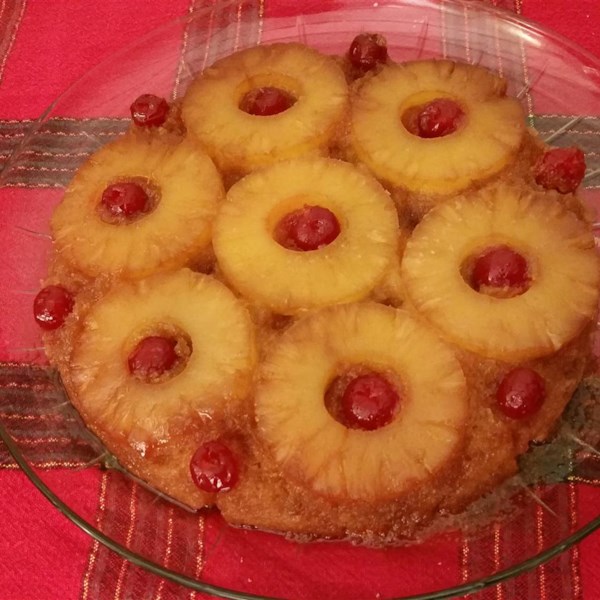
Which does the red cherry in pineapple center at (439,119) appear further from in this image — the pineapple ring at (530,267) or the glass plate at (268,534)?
the glass plate at (268,534)

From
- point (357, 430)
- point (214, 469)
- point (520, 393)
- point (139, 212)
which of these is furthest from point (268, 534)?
point (139, 212)

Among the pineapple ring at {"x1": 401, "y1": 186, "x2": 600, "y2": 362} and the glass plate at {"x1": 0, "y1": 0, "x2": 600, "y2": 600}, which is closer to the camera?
the glass plate at {"x1": 0, "y1": 0, "x2": 600, "y2": 600}

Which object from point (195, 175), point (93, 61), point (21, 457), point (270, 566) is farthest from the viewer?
point (93, 61)

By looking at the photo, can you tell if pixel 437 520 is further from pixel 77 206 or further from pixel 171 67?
pixel 171 67

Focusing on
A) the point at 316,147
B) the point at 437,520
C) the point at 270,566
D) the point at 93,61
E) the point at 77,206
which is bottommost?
the point at 270,566

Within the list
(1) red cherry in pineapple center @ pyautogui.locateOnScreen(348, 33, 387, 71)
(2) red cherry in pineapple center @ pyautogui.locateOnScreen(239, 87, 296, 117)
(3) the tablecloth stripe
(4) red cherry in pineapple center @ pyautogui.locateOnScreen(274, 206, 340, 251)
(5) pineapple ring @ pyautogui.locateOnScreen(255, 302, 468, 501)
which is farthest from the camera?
(3) the tablecloth stripe

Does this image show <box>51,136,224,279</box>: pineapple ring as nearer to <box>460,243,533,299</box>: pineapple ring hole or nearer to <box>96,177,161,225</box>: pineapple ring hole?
<box>96,177,161,225</box>: pineapple ring hole

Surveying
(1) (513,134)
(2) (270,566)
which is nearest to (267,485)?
(2) (270,566)

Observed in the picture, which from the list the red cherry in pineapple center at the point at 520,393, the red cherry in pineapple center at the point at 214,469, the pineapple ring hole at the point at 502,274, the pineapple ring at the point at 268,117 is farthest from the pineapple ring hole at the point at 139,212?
the red cherry in pineapple center at the point at 520,393

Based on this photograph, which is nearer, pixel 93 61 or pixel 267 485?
pixel 267 485

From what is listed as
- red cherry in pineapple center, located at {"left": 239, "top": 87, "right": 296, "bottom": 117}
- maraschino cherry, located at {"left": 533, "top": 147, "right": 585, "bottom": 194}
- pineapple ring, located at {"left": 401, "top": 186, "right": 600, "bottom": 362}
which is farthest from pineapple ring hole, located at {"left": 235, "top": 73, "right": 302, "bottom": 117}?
maraschino cherry, located at {"left": 533, "top": 147, "right": 585, "bottom": 194}
